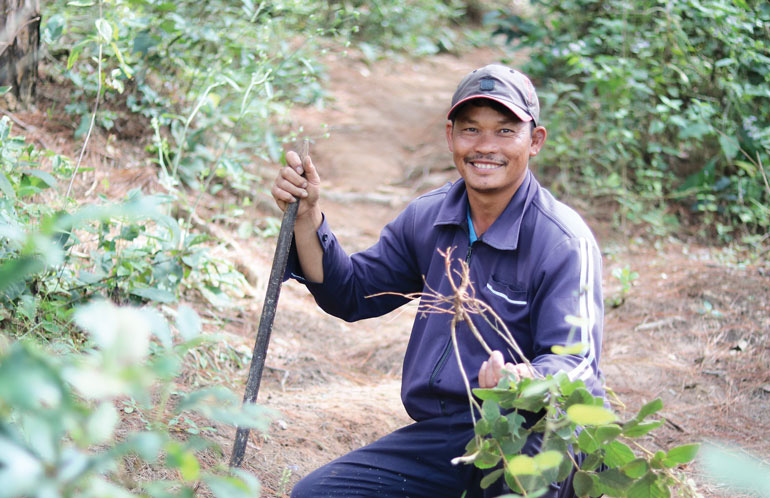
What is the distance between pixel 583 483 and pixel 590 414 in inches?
19.6

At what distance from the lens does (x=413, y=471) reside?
7.47 ft

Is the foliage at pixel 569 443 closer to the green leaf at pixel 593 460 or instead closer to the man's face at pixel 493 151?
the green leaf at pixel 593 460

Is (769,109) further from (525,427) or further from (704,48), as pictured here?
(525,427)

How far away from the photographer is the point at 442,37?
1052 centimetres

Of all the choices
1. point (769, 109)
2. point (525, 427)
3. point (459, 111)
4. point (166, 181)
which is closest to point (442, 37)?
point (769, 109)

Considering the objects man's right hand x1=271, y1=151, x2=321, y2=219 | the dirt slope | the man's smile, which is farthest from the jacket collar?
the dirt slope

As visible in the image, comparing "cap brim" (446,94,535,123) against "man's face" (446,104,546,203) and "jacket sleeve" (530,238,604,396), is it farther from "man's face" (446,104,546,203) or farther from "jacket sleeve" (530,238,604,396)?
"jacket sleeve" (530,238,604,396)

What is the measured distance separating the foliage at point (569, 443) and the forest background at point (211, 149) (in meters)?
0.69

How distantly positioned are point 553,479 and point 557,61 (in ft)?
17.7

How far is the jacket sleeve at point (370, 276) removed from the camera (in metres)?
2.54

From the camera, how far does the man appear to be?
2.18m

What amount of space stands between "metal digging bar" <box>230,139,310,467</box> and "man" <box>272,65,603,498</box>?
8cm

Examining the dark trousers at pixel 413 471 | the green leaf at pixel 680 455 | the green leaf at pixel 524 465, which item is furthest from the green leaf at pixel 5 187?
the green leaf at pixel 680 455

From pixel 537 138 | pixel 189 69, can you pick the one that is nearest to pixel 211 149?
pixel 189 69
